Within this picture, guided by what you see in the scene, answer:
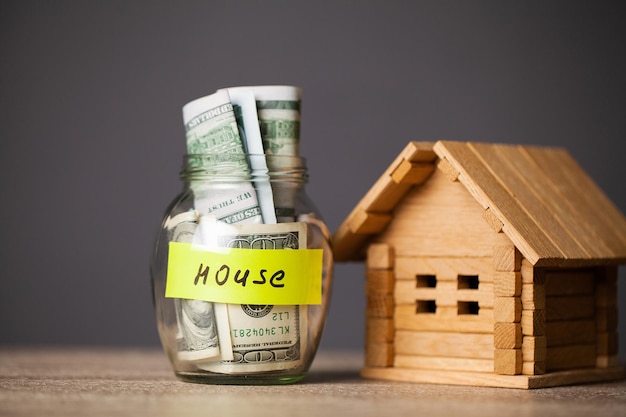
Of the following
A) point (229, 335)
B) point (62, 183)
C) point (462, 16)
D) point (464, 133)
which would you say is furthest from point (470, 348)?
point (62, 183)

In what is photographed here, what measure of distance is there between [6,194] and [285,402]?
55.3 inches

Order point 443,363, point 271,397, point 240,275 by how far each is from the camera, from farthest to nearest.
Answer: point 443,363
point 240,275
point 271,397

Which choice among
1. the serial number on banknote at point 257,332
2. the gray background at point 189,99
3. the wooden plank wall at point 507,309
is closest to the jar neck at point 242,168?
the serial number on banknote at point 257,332

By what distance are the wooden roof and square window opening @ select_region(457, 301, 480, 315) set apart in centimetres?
15

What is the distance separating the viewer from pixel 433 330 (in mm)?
1626

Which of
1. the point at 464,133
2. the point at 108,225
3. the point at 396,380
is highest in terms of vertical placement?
the point at 464,133

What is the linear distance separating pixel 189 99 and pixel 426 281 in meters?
1.04

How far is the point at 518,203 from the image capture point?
5.17 ft

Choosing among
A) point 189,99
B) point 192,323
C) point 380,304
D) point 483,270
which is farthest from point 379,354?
point 189,99

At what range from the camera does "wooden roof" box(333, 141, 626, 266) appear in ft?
4.99

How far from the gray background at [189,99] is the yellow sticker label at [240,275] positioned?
977 mm

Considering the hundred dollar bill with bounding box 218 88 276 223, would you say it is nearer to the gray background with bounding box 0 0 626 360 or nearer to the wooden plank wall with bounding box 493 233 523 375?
the wooden plank wall with bounding box 493 233 523 375

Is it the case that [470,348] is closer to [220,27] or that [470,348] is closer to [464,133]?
[464,133]

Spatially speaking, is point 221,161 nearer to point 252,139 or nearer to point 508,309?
point 252,139
